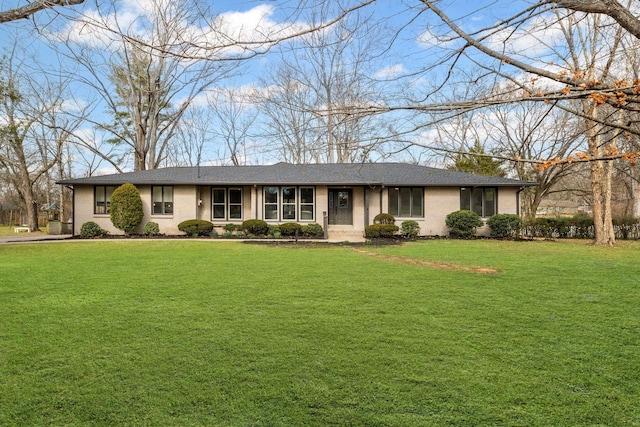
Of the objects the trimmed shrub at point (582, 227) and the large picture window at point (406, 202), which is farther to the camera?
the large picture window at point (406, 202)

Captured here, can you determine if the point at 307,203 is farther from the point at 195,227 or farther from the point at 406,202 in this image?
the point at 195,227

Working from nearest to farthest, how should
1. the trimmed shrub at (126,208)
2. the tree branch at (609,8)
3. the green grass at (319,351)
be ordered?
the green grass at (319,351), the tree branch at (609,8), the trimmed shrub at (126,208)

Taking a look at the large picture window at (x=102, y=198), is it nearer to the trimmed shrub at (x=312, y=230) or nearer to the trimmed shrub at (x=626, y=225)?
the trimmed shrub at (x=312, y=230)

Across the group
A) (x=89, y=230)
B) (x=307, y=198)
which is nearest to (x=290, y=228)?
(x=307, y=198)

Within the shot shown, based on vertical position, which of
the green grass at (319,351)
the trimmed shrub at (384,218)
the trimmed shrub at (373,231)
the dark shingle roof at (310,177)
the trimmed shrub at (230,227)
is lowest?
the green grass at (319,351)

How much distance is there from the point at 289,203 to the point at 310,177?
168 cm

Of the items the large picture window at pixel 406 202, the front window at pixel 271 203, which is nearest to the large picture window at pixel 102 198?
the front window at pixel 271 203

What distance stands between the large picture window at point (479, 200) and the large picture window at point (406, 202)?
201 cm

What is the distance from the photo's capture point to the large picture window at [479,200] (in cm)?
1820

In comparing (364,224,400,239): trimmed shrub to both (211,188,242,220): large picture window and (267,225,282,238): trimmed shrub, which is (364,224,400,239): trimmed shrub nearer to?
(267,225,282,238): trimmed shrub

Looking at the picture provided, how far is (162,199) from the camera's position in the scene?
61.3 ft

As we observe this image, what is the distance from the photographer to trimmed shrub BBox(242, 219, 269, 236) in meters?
17.6

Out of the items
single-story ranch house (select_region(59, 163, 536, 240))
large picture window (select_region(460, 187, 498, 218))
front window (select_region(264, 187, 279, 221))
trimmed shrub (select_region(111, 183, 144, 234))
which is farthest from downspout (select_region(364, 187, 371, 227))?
trimmed shrub (select_region(111, 183, 144, 234))

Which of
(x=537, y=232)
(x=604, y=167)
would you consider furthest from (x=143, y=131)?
(x=604, y=167)
